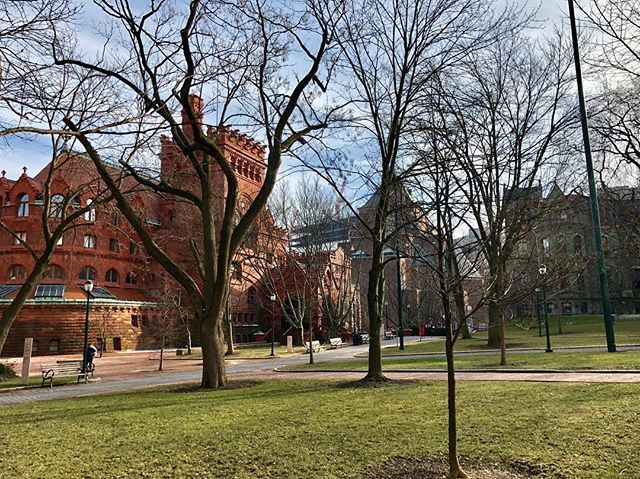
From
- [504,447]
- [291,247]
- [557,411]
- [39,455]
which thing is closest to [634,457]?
[504,447]

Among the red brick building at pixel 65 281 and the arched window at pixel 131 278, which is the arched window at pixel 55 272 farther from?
Answer: the arched window at pixel 131 278

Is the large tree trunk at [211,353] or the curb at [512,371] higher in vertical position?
the large tree trunk at [211,353]

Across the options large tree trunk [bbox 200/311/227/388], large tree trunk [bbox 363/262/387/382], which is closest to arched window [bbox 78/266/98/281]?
large tree trunk [bbox 200/311/227/388]

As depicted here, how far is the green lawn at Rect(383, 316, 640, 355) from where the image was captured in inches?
1134

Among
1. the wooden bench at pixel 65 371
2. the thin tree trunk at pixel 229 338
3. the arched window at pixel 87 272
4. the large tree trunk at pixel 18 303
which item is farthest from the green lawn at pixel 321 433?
the arched window at pixel 87 272

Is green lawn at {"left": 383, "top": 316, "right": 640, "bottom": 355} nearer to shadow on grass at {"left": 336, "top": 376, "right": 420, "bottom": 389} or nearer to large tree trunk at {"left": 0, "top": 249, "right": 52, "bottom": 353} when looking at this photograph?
shadow on grass at {"left": 336, "top": 376, "right": 420, "bottom": 389}

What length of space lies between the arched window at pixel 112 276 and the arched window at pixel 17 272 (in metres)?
7.22

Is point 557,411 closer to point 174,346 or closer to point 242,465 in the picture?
point 242,465

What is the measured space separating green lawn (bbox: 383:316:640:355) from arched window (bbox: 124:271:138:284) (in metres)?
30.8

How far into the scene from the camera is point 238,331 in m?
56.1

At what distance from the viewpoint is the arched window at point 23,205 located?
159ft

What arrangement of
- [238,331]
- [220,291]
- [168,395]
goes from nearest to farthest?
[168,395]
[220,291]
[238,331]

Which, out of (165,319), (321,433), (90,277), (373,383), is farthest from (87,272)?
(321,433)

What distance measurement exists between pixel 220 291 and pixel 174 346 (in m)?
38.9
